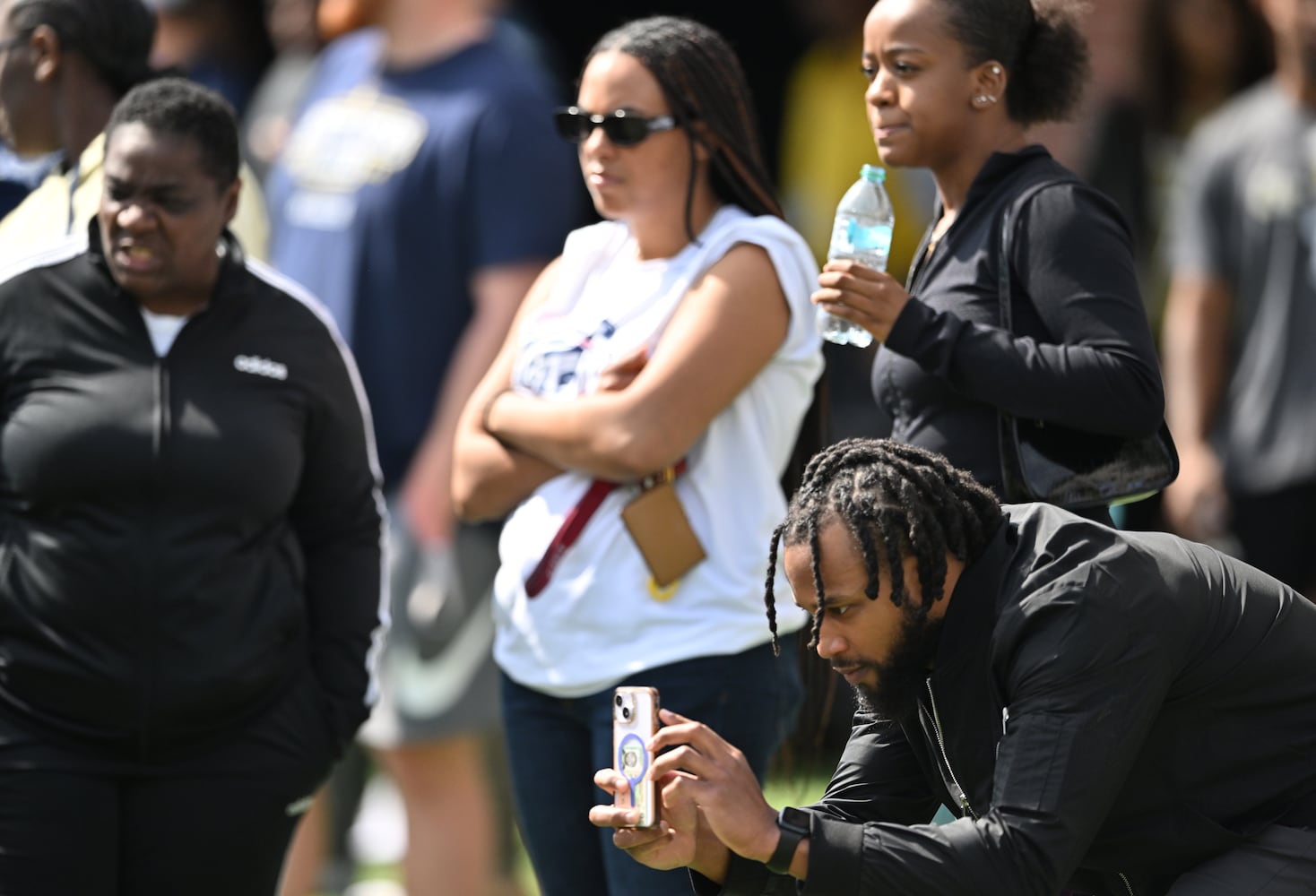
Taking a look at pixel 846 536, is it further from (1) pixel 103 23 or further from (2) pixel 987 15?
(1) pixel 103 23

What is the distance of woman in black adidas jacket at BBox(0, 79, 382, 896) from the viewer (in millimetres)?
4363

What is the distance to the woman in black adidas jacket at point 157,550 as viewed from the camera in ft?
14.3

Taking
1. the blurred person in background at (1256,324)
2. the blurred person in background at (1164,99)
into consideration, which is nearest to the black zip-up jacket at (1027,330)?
the blurred person in background at (1256,324)

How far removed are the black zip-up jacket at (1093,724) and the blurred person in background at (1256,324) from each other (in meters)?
3.25

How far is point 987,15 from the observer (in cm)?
400

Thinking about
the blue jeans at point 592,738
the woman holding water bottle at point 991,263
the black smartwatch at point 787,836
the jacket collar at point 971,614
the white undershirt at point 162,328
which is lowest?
the blue jeans at point 592,738

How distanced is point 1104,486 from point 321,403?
1753mm

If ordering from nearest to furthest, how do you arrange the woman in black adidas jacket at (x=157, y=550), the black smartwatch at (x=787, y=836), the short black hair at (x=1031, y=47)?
the black smartwatch at (x=787, y=836) < the short black hair at (x=1031, y=47) < the woman in black adidas jacket at (x=157, y=550)

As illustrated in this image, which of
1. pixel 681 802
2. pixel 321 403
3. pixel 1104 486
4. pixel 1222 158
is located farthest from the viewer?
pixel 1222 158

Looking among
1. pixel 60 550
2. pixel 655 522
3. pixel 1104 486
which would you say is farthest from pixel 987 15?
pixel 60 550

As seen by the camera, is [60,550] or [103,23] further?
[103,23]

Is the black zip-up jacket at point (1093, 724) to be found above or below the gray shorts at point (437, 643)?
above

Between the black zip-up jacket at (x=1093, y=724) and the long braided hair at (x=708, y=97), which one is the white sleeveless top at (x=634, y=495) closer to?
the long braided hair at (x=708, y=97)

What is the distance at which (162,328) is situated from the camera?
4.54 metres
